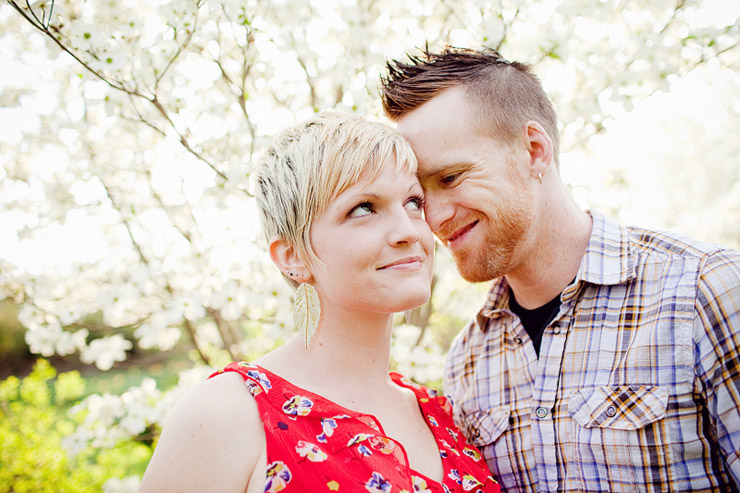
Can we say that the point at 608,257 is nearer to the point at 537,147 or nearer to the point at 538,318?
the point at 538,318

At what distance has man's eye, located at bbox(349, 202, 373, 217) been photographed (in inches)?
63.1

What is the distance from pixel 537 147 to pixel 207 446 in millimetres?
1696

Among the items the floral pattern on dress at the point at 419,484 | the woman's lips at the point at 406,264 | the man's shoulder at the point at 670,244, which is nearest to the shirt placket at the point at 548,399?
the man's shoulder at the point at 670,244

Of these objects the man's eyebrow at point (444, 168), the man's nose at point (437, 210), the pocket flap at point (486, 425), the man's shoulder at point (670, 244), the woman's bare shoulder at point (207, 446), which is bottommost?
the pocket flap at point (486, 425)

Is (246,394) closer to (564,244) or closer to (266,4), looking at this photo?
(564,244)

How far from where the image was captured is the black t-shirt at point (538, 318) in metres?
2.01

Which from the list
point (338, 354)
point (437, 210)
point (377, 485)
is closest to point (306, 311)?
point (338, 354)

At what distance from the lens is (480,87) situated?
214 cm

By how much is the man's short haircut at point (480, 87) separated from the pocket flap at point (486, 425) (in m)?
1.09

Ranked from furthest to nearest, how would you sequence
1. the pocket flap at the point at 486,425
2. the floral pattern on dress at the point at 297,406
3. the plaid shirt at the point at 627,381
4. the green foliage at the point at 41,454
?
the green foliage at the point at 41,454
the pocket flap at the point at 486,425
the plaid shirt at the point at 627,381
the floral pattern on dress at the point at 297,406

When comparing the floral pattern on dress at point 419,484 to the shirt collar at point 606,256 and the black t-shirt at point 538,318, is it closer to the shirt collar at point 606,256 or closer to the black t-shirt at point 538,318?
the black t-shirt at point 538,318

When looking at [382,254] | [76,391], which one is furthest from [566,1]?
[76,391]

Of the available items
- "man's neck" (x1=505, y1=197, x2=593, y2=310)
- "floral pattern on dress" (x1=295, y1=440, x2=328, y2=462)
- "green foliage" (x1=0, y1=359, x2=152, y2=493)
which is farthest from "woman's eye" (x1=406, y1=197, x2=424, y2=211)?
"green foliage" (x1=0, y1=359, x2=152, y2=493)

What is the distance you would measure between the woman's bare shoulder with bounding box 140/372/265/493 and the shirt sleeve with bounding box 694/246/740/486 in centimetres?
133
